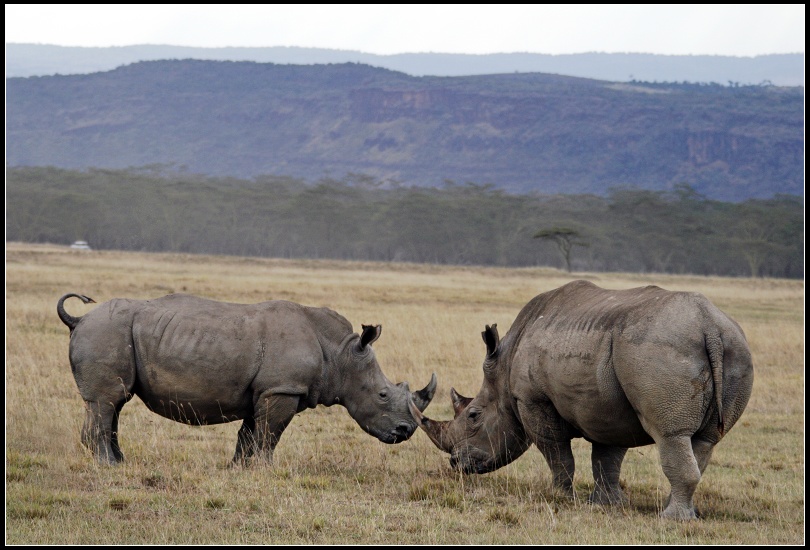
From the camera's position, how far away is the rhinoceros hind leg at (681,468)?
23.0ft

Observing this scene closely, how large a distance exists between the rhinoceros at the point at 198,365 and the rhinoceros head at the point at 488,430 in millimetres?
569

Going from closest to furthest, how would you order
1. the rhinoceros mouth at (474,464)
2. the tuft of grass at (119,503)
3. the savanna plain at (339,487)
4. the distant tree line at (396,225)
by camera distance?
the savanna plain at (339,487) → the tuft of grass at (119,503) → the rhinoceros mouth at (474,464) → the distant tree line at (396,225)

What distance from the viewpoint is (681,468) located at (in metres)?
7.03

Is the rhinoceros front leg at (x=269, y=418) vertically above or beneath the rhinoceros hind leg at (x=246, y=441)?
above

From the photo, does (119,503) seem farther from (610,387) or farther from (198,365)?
(610,387)

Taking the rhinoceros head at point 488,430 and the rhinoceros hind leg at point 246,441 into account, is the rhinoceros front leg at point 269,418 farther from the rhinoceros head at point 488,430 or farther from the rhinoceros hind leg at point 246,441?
the rhinoceros head at point 488,430

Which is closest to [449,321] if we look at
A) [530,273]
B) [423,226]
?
[530,273]

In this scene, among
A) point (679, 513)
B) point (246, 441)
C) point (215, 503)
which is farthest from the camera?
point (246, 441)

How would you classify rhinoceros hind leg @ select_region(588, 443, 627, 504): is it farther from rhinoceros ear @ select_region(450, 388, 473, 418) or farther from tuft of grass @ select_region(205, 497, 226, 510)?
tuft of grass @ select_region(205, 497, 226, 510)

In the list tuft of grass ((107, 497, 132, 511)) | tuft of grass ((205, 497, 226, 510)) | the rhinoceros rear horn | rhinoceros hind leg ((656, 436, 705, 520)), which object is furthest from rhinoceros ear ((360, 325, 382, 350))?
rhinoceros hind leg ((656, 436, 705, 520))

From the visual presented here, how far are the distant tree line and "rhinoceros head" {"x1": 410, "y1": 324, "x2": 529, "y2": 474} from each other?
87094 millimetres

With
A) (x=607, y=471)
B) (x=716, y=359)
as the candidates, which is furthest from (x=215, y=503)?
(x=716, y=359)

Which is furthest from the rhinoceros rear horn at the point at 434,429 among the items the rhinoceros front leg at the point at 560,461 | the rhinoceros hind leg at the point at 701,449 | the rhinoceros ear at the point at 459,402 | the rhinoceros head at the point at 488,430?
the rhinoceros hind leg at the point at 701,449

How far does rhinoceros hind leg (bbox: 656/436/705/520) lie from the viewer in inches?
276
